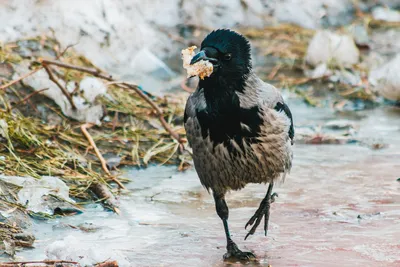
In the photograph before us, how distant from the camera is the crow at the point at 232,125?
4535mm

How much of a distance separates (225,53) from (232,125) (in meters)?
0.37

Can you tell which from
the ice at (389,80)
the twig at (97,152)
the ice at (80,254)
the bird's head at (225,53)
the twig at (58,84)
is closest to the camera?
the ice at (80,254)

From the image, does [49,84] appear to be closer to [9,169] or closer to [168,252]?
[9,169]

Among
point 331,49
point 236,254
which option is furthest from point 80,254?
point 331,49

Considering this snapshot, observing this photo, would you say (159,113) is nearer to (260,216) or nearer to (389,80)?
(260,216)

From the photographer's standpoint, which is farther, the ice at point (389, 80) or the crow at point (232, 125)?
the ice at point (389, 80)

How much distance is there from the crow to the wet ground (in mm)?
198

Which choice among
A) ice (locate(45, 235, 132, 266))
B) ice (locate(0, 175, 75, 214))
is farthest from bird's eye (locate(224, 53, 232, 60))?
ice (locate(0, 175, 75, 214))

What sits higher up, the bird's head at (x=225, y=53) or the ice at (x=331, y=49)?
the ice at (x=331, y=49)

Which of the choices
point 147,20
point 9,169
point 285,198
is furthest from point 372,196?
point 147,20

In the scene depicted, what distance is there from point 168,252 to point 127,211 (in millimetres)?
784

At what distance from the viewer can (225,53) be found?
4.52 metres

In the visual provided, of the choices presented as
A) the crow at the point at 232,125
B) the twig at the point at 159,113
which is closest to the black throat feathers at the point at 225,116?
the crow at the point at 232,125

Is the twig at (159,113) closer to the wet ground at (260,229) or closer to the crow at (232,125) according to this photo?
the wet ground at (260,229)
